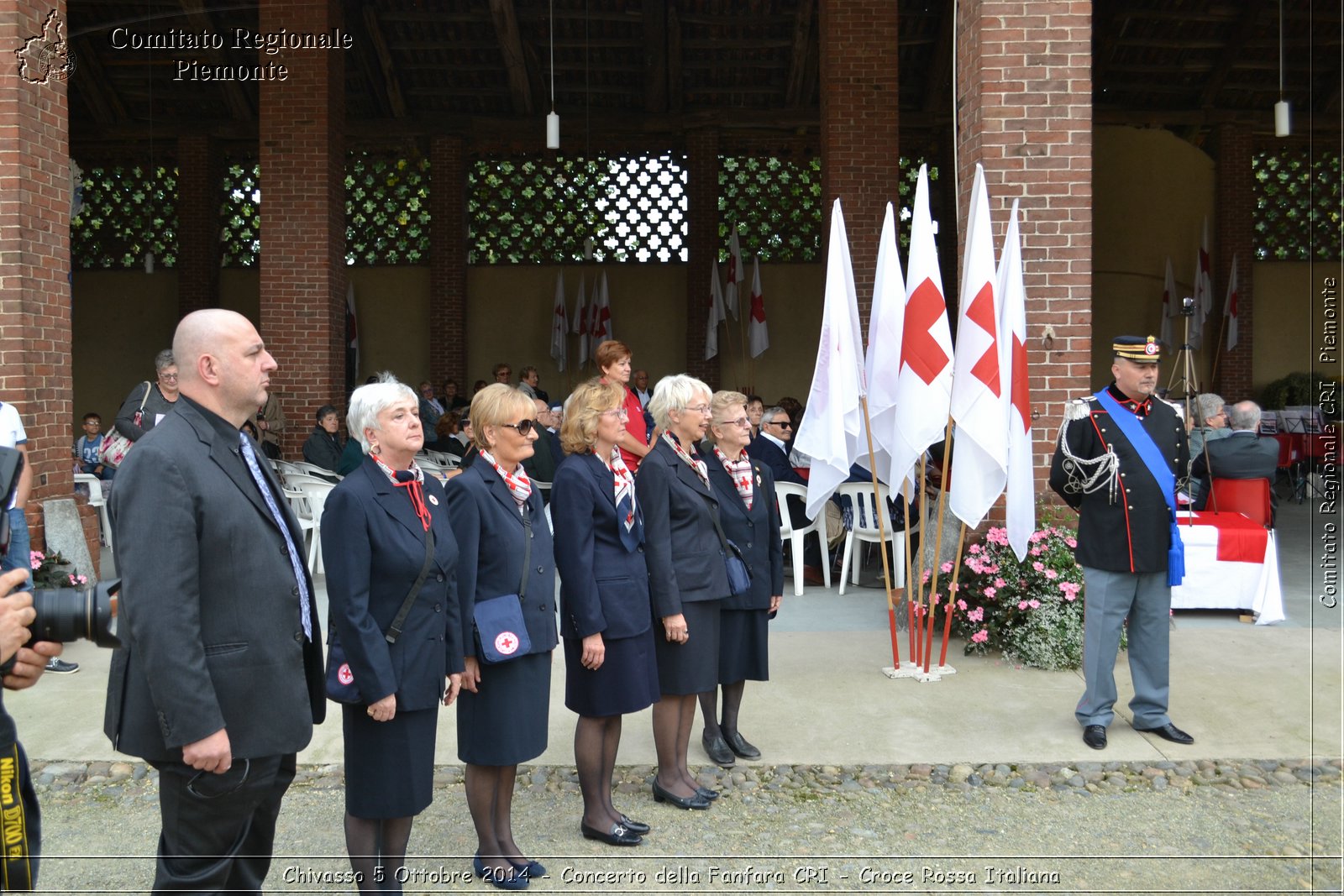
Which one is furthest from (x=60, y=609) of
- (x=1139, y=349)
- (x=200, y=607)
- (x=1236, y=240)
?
(x=1236, y=240)

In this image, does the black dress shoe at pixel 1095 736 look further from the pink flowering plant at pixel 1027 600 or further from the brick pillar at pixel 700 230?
the brick pillar at pixel 700 230

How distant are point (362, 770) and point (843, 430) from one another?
3277 millimetres

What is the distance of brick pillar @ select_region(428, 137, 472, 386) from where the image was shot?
18.1m

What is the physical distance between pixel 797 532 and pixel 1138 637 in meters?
3.12

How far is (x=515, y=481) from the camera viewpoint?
3389mm

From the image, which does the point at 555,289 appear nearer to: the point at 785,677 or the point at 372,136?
the point at 372,136

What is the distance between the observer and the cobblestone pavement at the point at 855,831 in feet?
11.2

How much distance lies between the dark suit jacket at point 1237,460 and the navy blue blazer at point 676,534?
477 cm

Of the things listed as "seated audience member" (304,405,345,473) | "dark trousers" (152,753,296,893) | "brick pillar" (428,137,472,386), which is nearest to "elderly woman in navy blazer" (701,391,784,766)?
"dark trousers" (152,753,296,893)

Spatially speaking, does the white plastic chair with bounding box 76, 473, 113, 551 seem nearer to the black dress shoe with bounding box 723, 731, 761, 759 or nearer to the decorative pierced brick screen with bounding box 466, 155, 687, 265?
the black dress shoe with bounding box 723, 731, 761, 759

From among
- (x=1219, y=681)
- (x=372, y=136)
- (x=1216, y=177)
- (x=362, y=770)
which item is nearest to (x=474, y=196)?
(x=372, y=136)

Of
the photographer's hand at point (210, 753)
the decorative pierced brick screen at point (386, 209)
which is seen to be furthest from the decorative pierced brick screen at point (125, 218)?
the photographer's hand at point (210, 753)

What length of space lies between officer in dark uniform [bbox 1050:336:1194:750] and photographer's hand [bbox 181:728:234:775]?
3521 mm

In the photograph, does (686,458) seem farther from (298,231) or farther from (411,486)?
(298,231)
